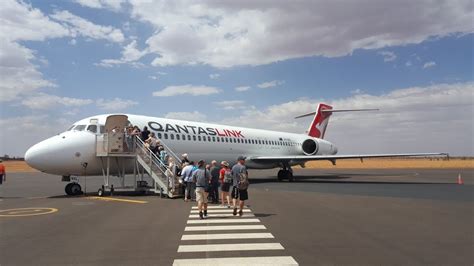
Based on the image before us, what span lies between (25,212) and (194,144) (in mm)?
12798

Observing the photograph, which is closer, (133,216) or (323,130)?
(133,216)

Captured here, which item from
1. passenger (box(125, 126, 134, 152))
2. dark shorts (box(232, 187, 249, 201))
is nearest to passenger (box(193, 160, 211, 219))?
dark shorts (box(232, 187, 249, 201))

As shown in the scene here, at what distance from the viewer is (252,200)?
625 inches

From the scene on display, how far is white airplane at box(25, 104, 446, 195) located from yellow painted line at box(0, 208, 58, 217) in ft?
13.1

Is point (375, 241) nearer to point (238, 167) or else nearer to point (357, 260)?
point (357, 260)

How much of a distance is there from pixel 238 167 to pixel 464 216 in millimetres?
6561

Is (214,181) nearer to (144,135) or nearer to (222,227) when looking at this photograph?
(222,227)

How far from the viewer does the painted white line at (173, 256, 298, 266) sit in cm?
622

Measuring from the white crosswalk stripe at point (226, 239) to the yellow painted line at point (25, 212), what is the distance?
4696 mm

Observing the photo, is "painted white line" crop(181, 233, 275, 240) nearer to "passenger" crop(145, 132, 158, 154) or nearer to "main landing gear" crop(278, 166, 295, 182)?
"passenger" crop(145, 132, 158, 154)

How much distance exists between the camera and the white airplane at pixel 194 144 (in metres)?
17.2

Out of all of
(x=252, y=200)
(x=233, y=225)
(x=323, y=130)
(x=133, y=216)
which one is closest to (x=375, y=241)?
(x=233, y=225)

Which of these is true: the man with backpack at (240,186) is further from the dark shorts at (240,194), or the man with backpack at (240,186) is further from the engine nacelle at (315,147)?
the engine nacelle at (315,147)

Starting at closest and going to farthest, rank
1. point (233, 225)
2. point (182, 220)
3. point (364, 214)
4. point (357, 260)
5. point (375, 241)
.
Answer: point (357, 260), point (375, 241), point (233, 225), point (182, 220), point (364, 214)
